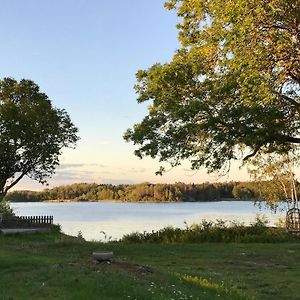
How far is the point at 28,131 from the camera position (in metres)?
33.0

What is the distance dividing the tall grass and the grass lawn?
6.04 m

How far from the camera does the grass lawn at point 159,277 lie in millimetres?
8836

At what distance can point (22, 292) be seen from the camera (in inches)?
350

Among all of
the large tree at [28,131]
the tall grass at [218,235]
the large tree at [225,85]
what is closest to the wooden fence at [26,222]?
the large tree at [28,131]

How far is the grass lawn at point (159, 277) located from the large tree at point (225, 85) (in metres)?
4.14

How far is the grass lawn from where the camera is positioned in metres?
8.84

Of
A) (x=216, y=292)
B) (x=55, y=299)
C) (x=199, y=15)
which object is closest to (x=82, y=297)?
(x=55, y=299)

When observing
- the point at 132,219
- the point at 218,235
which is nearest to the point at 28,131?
the point at 218,235

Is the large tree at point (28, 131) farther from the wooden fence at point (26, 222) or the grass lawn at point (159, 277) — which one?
the grass lawn at point (159, 277)

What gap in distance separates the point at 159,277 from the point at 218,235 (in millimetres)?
13875

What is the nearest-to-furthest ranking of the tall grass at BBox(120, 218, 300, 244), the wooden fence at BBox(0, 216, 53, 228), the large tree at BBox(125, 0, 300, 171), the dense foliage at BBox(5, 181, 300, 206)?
the large tree at BBox(125, 0, 300, 171), the tall grass at BBox(120, 218, 300, 244), the wooden fence at BBox(0, 216, 53, 228), the dense foliage at BBox(5, 181, 300, 206)

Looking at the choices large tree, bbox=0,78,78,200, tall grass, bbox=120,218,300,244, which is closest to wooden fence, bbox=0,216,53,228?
large tree, bbox=0,78,78,200

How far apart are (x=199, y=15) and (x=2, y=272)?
464 inches

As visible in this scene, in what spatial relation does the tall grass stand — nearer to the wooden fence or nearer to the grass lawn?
the grass lawn
